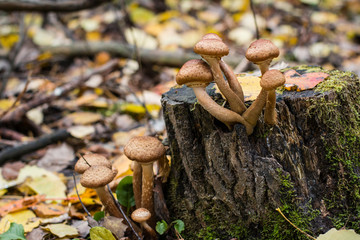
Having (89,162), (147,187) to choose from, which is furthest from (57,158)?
(147,187)

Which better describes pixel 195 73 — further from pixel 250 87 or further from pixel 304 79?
pixel 304 79

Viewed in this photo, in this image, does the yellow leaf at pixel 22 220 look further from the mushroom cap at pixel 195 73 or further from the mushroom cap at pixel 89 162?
the mushroom cap at pixel 195 73

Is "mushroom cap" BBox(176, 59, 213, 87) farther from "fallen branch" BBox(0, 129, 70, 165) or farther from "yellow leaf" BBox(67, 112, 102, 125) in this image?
"yellow leaf" BBox(67, 112, 102, 125)

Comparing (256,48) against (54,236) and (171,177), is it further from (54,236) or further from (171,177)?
(54,236)

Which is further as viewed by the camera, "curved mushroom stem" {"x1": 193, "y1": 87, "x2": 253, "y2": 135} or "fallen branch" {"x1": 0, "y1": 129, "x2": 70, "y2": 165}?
"fallen branch" {"x1": 0, "y1": 129, "x2": 70, "y2": 165}

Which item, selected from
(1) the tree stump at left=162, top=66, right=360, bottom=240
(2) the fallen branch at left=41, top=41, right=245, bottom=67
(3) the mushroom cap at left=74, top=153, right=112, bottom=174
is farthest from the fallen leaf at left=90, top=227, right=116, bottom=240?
(2) the fallen branch at left=41, top=41, right=245, bottom=67

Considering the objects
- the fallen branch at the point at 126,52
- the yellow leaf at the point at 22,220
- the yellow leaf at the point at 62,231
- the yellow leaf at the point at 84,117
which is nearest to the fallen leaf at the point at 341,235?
the yellow leaf at the point at 62,231
